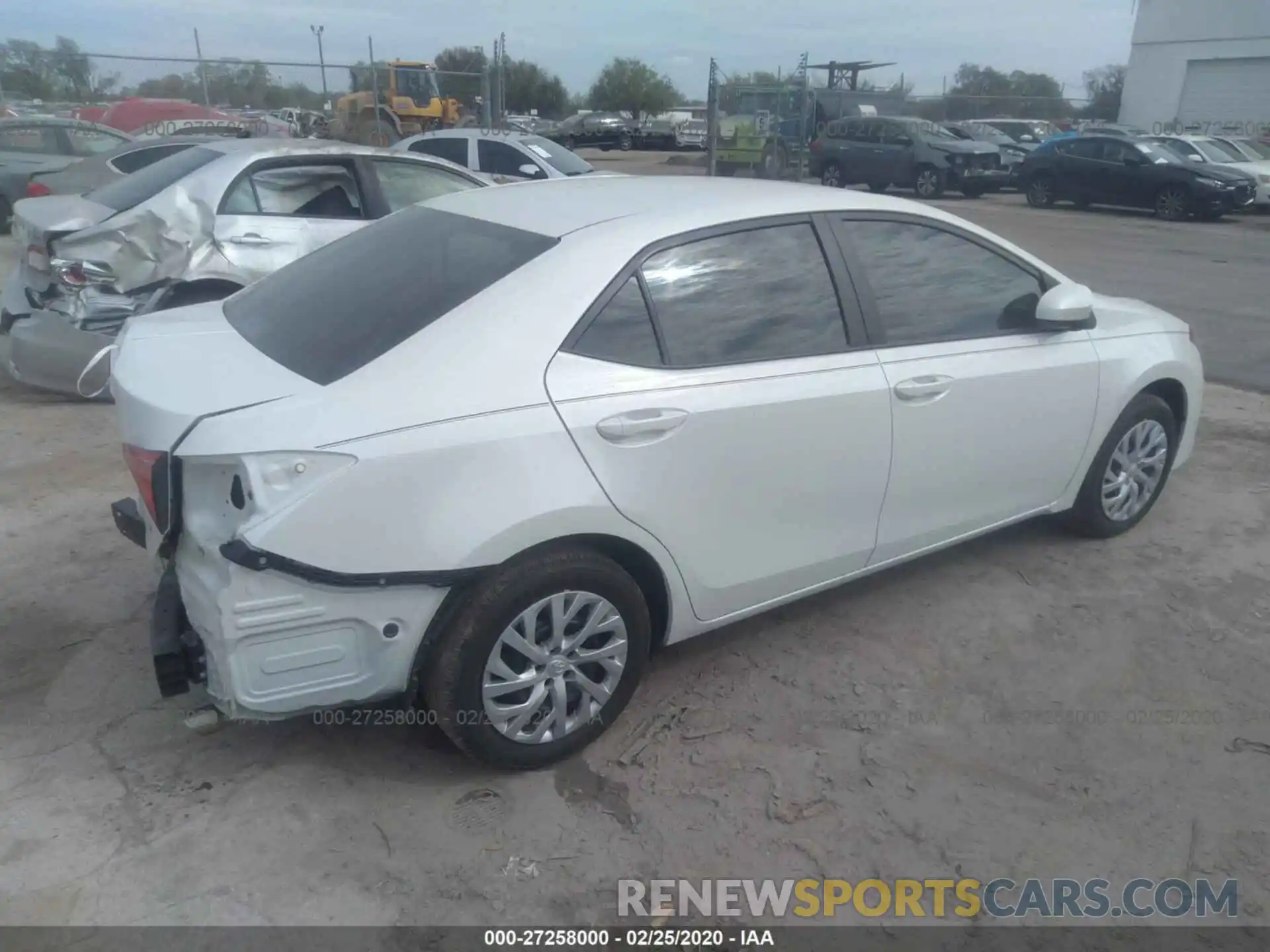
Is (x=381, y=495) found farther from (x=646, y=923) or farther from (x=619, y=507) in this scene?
(x=646, y=923)

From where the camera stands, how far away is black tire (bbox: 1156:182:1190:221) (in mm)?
18609

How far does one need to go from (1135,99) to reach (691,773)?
132ft

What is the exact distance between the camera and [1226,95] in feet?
→ 109

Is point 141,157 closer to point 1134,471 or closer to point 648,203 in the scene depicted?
point 648,203

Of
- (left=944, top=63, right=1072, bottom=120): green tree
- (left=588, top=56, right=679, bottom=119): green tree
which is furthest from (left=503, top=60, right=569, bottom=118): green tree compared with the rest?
(left=944, top=63, right=1072, bottom=120): green tree

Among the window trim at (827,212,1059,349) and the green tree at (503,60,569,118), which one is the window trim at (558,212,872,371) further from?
the green tree at (503,60,569,118)

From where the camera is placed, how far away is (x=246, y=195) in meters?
6.28

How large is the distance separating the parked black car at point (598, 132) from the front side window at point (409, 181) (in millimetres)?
31109

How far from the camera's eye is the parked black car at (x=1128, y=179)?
60.2 feet

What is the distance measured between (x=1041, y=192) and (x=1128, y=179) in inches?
76.5

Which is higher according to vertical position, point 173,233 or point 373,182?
point 373,182

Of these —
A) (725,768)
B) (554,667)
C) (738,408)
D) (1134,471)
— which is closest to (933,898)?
(725,768)

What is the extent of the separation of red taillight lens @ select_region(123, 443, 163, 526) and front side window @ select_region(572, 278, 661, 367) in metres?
1.17

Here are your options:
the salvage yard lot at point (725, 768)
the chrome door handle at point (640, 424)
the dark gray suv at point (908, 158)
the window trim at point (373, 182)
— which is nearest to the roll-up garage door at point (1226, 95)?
the dark gray suv at point (908, 158)
